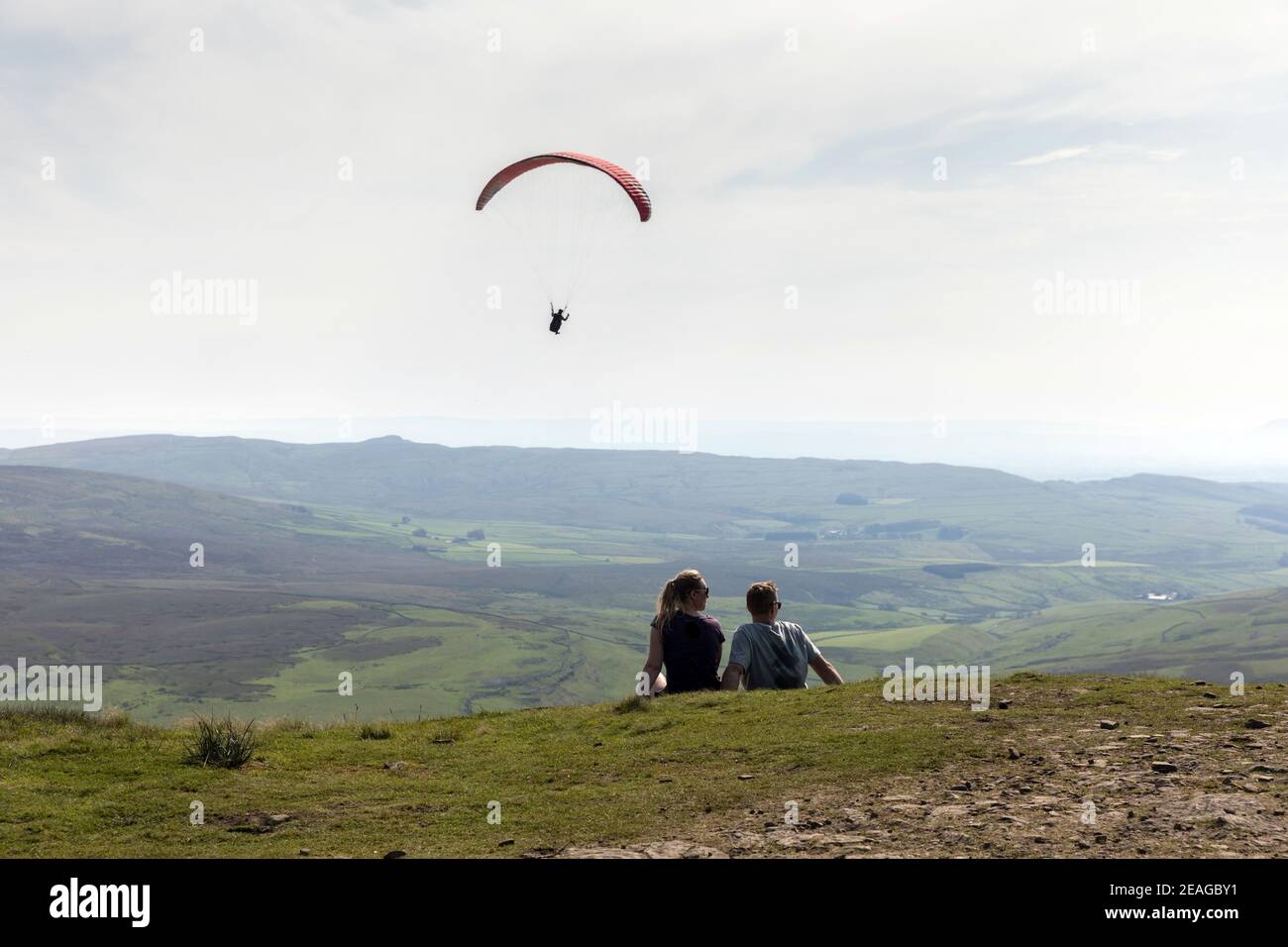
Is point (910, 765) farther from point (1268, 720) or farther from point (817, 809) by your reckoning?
point (1268, 720)

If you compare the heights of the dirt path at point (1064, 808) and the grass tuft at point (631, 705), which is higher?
the dirt path at point (1064, 808)

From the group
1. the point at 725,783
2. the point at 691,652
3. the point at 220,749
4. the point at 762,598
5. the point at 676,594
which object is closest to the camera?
the point at 725,783

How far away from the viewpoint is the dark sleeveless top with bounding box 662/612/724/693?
16.4 m

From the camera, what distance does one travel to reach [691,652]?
664 inches

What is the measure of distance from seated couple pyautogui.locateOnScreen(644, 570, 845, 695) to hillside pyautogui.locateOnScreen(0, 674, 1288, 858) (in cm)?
94

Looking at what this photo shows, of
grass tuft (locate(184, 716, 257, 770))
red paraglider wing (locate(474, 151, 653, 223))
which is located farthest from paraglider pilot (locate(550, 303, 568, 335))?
grass tuft (locate(184, 716, 257, 770))

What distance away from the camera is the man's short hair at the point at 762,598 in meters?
15.7

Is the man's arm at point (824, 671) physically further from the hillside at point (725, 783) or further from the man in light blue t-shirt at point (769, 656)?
the hillside at point (725, 783)

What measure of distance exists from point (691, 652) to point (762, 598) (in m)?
1.92

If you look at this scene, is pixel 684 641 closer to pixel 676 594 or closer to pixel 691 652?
pixel 691 652

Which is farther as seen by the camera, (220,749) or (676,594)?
(676,594)

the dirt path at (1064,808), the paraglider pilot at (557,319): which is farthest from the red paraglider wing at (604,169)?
the dirt path at (1064,808)

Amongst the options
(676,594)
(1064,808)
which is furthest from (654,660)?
(1064,808)
